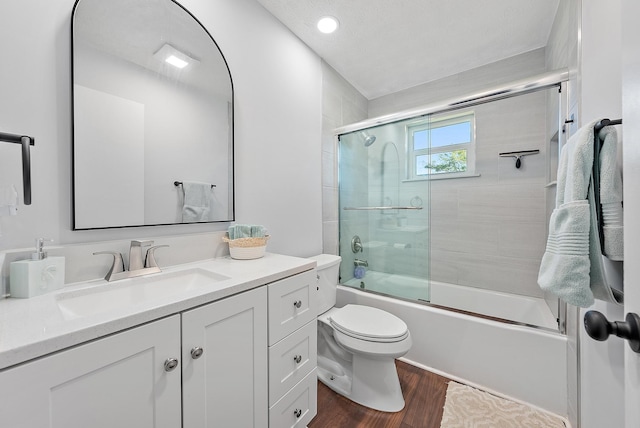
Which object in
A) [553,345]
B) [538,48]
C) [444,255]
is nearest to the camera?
[553,345]

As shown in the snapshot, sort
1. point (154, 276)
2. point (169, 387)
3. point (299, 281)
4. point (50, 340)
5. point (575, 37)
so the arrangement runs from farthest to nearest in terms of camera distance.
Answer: point (575, 37) < point (299, 281) < point (154, 276) < point (169, 387) < point (50, 340)

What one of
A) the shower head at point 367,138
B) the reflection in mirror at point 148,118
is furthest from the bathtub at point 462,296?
→ the reflection in mirror at point 148,118

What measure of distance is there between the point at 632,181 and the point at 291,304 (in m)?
1.02

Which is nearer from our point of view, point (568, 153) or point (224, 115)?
point (568, 153)

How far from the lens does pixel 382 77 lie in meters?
2.39

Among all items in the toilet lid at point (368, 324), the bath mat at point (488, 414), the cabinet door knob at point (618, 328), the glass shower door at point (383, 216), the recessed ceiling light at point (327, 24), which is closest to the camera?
the cabinet door knob at point (618, 328)

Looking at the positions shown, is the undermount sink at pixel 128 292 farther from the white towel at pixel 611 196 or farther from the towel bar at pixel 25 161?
the white towel at pixel 611 196

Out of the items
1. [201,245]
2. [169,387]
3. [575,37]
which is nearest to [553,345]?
[575,37]

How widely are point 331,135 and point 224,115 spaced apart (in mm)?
1075

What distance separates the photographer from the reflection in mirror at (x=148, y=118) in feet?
3.04

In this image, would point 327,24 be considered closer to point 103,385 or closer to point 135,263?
point 135,263

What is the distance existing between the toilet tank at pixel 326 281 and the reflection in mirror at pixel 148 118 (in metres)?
0.72

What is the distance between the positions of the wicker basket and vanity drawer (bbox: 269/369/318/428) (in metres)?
0.64

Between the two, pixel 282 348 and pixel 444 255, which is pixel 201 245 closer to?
pixel 282 348
